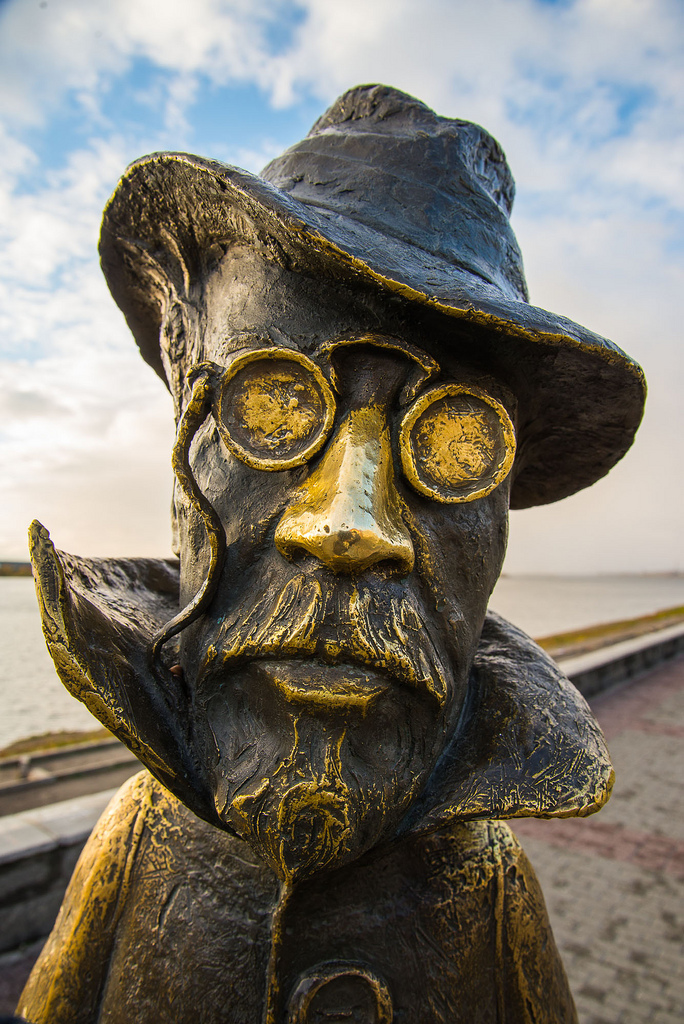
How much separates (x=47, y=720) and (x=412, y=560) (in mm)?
6732

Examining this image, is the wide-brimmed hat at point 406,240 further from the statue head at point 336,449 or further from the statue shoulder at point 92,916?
the statue shoulder at point 92,916

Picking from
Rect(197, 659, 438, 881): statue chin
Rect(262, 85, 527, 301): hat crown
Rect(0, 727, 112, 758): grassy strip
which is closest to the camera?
Rect(197, 659, 438, 881): statue chin

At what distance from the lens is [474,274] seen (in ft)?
3.66

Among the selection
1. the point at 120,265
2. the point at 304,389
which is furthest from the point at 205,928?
the point at 120,265

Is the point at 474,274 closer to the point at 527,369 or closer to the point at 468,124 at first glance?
the point at 527,369

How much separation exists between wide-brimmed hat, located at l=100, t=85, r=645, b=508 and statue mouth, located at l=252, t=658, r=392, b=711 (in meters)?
0.51

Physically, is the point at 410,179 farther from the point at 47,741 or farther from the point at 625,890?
the point at 47,741

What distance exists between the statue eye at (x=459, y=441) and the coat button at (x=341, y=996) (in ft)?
2.50

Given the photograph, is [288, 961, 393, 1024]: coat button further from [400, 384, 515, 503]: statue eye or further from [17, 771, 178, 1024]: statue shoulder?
[400, 384, 515, 503]: statue eye

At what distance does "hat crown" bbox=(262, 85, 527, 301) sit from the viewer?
3.73 feet

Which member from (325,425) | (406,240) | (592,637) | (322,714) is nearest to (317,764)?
(322,714)

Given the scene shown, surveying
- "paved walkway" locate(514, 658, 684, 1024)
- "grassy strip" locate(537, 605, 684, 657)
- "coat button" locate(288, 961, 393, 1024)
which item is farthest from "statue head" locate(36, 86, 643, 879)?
"grassy strip" locate(537, 605, 684, 657)

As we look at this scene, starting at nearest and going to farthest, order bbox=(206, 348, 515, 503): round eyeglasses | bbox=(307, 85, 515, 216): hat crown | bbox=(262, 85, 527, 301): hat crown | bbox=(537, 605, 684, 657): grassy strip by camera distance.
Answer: bbox=(206, 348, 515, 503): round eyeglasses → bbox=(262, 85, 527, 301): hat crown → bbox=(307, 85, 515, 216): hat crown → bbox=(537, 605, 684, 657): grassy strip

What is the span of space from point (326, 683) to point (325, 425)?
1.18 feet
